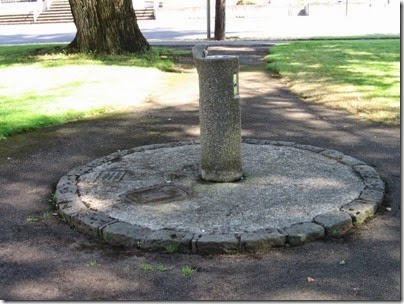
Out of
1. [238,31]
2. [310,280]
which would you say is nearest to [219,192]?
[310,280]

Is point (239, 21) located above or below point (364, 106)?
above

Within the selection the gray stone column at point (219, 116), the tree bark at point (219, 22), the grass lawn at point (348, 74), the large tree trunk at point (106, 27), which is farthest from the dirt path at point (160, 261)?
the tree bark at point (219, 22)

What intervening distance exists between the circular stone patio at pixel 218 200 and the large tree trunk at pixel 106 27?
9879 millimetres

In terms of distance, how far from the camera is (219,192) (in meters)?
5.28

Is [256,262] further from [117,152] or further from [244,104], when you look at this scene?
[244,104]

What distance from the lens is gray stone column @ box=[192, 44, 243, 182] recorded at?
17.5 feet

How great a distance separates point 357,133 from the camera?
767 centimetres

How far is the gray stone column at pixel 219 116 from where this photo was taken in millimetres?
5332

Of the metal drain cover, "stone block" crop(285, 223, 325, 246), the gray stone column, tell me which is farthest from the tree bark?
"stone block" crop(285, 223, 325, 246)

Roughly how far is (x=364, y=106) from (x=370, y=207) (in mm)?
4594

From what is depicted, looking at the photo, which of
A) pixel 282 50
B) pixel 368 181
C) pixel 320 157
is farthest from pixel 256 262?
pixel 282 50

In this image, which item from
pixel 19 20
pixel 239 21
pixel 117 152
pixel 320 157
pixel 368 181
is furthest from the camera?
pixel 19 20

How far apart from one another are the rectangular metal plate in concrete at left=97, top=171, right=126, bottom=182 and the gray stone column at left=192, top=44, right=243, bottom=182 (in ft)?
2.96

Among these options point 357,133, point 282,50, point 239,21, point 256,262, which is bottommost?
point 256,262
